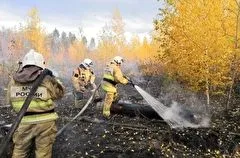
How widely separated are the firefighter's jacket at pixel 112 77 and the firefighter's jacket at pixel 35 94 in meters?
5.63

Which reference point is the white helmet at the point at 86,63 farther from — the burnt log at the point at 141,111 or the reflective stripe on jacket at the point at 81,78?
the burnt log at the point at 141,111

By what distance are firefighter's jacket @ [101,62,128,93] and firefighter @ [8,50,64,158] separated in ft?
18.1

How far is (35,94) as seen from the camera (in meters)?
5.93

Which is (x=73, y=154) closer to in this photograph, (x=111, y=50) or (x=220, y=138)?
(x=220, y=138)

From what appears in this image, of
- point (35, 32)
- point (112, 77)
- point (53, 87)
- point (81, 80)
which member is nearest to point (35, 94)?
point (53, 87)

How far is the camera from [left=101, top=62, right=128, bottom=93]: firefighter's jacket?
11695mm

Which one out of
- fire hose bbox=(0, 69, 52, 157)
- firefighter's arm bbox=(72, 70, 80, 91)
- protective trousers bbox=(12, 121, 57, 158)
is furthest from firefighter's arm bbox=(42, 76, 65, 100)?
firefighter's arm bbox=(72, 70, 80, 91)

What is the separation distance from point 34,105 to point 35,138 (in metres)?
0.61

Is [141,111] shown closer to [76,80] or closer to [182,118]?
[182,118]

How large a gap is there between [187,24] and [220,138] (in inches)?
326

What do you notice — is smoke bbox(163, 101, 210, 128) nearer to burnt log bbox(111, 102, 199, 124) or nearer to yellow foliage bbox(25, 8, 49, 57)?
burnt log bbox(111, 102, 199, 124)

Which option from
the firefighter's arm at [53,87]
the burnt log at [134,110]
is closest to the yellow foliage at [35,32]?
the burnt log at [134,110]

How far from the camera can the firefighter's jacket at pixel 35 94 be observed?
599cm

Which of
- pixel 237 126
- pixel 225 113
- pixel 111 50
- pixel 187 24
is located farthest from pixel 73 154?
pixel 111 50
